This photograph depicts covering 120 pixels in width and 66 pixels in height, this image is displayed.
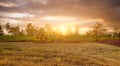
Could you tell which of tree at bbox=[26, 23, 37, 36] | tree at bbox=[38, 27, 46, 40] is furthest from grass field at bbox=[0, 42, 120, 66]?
tree at bbox=[26, 23, 37, 36]

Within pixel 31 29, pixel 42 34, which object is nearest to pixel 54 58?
pixel 42 34

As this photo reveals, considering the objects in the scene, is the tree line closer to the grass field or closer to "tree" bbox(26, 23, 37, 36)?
"tree" bbox(26, 23, 37, 36)

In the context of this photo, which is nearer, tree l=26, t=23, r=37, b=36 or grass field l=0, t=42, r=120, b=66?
grass field l=0, t=42, r=120, b=66

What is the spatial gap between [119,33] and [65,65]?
9463 cm

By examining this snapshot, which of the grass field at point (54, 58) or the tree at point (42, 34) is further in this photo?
the tree at point (42, 34)

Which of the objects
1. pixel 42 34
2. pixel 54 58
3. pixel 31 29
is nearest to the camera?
pixel 54 58

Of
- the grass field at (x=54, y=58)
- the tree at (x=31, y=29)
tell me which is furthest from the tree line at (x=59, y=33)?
the grass field at (x=54, y=58)

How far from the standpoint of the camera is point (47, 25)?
14375 centimetres

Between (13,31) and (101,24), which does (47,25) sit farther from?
(101,24)

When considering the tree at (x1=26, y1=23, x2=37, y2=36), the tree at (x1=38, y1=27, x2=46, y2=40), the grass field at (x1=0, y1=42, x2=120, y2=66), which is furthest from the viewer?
the tree at (x1=26, y1=23, x2=37, y2=36)

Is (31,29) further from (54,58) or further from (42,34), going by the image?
(54,58)

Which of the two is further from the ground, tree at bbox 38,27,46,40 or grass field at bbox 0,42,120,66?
tree at bbox 38,27,46,40

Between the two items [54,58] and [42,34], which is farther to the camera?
[42,34]

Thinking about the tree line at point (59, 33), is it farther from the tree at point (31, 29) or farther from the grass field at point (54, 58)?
the grass field at point (54, 58)
